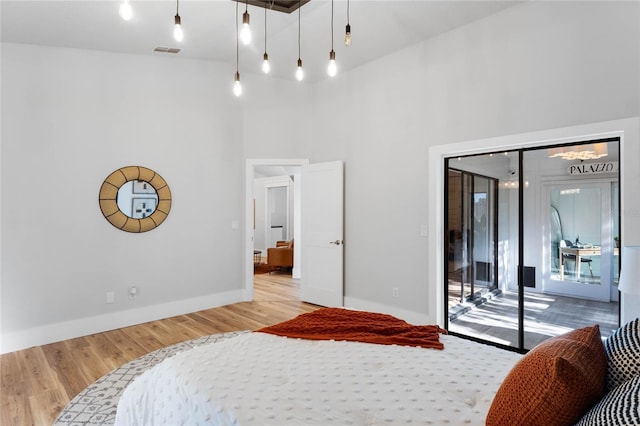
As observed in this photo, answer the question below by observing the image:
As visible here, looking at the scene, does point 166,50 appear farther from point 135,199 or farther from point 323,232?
point 323,232

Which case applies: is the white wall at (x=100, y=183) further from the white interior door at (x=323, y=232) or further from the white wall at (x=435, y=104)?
the white wall at (x=435, y=104)

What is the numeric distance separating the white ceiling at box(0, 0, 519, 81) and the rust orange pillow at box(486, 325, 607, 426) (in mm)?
3181

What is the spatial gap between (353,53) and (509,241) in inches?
109

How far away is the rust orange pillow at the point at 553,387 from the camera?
1.11 meters

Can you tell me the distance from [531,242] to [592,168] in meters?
0.81

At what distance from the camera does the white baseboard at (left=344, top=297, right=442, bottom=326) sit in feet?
13.8

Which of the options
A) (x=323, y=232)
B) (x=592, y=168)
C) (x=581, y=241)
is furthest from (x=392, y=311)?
(x=592, y=168)

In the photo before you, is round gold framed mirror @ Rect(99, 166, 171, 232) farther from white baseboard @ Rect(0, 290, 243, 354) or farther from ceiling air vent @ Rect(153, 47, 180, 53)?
ceiling air vent @ Rect(153, 47, 180, 53)

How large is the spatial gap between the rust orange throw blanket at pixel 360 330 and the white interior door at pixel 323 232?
2584 millimetres

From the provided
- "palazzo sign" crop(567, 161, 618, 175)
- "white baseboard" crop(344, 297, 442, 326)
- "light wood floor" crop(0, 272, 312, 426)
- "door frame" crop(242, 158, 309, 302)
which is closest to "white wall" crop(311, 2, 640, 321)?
"white baseboard" crop(344, 297, 442, 326)

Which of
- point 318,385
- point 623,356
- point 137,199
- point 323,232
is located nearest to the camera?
point 623,356

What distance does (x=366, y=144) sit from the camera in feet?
16.0

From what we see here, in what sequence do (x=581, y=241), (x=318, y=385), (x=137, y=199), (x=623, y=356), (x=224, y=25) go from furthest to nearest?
(x=137, y=199)
(x=224, y=25)
(x=581, y=241)
(x=318, y=385)
(x=623, y=356)

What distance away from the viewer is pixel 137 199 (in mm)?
4520
